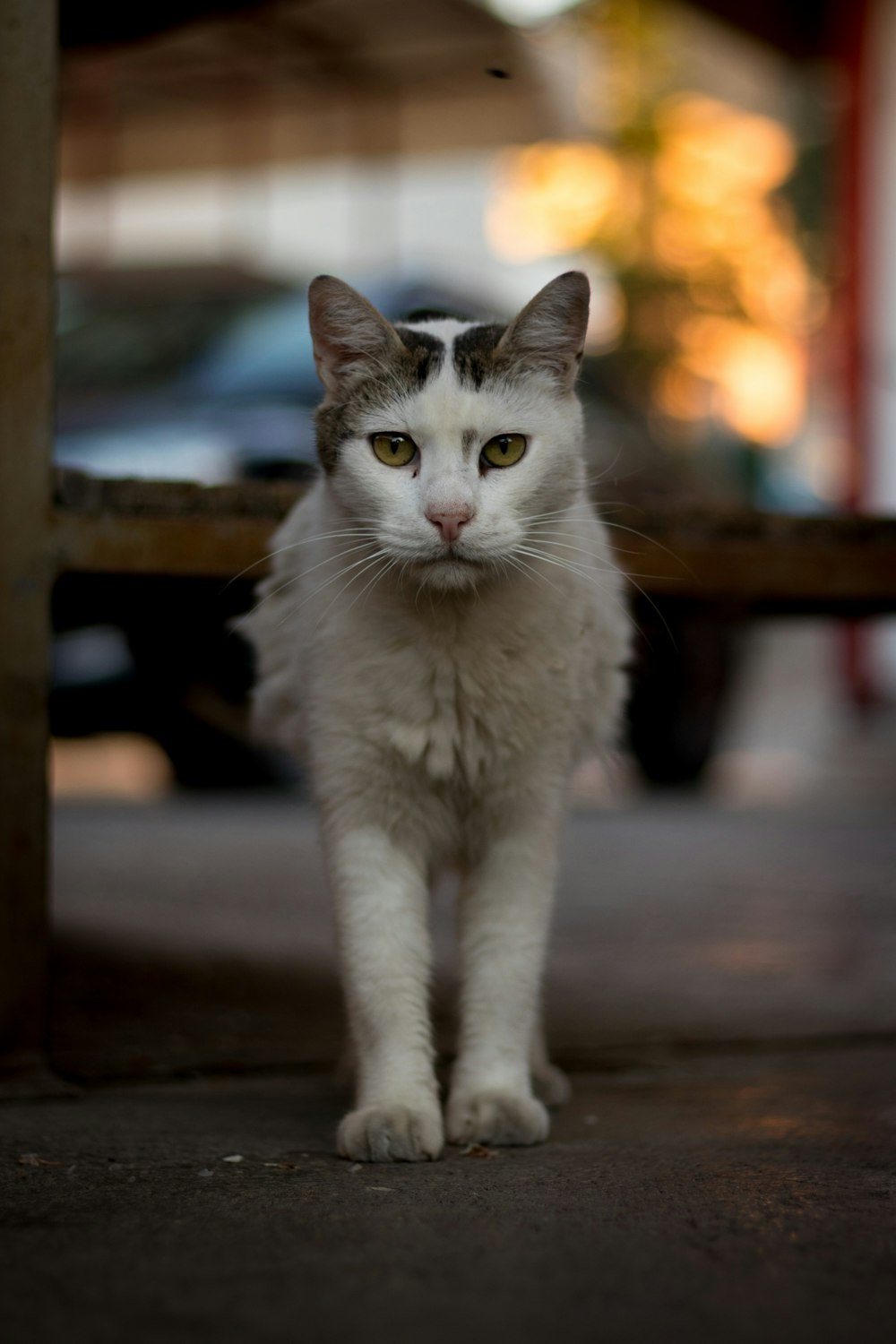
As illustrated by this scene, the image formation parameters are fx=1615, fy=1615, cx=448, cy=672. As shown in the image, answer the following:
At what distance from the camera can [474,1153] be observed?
7.61 ft

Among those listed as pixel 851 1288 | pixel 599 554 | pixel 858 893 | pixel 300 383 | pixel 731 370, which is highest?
pixel 731 370

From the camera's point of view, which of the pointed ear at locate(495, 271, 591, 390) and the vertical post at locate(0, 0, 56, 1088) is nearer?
the pointed ear at locate(495, 271, 591, 390)

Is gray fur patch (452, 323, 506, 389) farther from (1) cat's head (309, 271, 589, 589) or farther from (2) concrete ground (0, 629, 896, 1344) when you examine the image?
(2) concrete ground (0, 629, 896, 1344)

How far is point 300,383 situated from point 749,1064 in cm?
373

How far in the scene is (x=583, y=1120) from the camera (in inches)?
103

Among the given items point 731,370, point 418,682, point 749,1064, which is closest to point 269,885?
point 749,1064

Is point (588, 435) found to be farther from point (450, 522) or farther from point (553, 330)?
point (450, 522)

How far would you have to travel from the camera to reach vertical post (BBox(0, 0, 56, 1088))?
2.68 metres

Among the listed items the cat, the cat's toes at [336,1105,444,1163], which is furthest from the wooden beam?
the cat's toes at [336,1105,444,1163]

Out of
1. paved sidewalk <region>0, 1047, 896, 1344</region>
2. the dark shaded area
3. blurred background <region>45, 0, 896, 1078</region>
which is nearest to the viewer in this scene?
paved sidewalk <region>0, 1047, 896, 1344</region>

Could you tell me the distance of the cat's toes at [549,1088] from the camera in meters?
2.73

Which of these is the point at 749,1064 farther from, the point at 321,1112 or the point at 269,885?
the point at 269,885

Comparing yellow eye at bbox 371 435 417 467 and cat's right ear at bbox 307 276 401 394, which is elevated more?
cat's right ear at bbox 307 276 401 394

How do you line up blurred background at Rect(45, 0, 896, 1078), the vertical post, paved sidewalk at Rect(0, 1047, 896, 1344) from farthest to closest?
blurred background at Rect(45, 0, 896, 1078) → the vertical post → paved sidewalk at Rect(0, 1047, 896, 1344)
